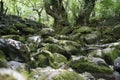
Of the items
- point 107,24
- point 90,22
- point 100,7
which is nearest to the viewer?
point 107,24

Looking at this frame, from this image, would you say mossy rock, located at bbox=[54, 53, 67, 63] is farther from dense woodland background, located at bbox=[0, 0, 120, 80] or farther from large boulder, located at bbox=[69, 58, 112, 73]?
large boulder, located at bbox=[69, 58, 112, 73]

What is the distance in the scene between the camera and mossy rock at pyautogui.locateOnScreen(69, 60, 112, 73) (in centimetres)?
983

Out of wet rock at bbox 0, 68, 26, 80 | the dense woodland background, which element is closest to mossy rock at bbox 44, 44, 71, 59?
the dense woodland background

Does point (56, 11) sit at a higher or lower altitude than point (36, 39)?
higher

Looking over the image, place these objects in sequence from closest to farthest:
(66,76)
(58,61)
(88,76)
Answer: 1. (66,76)
2. (88,76)
3. (58,61)

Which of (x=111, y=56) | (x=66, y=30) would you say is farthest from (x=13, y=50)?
(x=66, y=30)

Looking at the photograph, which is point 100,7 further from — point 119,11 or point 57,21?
point 57,21

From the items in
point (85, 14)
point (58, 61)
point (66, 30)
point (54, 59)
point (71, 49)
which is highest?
point (85, 14)

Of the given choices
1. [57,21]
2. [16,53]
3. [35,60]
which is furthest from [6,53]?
[57,21]

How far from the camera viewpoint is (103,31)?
1897cm

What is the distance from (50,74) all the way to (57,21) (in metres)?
16.0

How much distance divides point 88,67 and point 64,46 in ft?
13.4

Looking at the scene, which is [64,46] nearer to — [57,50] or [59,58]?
[57,50]

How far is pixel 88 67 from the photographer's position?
32.7 ft
